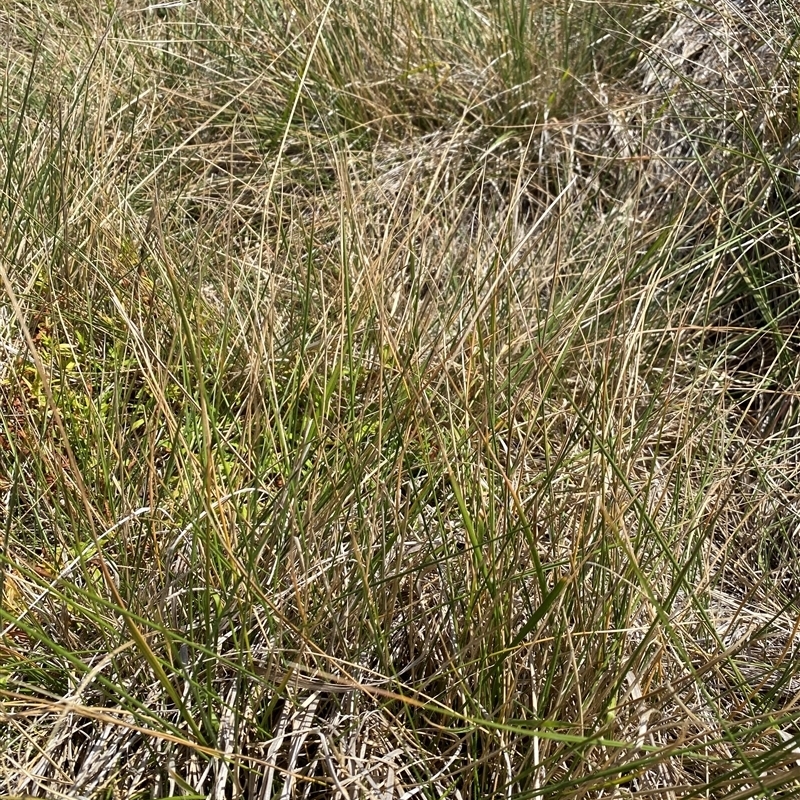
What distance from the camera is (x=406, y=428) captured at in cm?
116

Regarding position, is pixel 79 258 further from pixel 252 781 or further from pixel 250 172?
pixel 252 781

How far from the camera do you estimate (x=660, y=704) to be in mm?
917

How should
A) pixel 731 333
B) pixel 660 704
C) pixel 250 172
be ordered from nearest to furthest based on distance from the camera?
1. pixel 660 704
2. pixel 731 333
3. pixel 250 172

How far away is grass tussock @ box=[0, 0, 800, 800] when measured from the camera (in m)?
0.99

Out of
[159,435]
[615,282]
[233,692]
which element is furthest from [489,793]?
[615,282]

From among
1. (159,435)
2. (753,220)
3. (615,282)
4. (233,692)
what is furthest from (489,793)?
(753,220)

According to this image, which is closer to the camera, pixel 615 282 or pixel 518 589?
pixel 518 589

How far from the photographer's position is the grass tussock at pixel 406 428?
988mm

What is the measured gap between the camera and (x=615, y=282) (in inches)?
62.9

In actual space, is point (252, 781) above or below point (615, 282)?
below

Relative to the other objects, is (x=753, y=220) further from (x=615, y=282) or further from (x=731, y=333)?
(x=615, y=282)

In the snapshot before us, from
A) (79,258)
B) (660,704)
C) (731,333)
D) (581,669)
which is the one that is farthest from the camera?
(731,333)

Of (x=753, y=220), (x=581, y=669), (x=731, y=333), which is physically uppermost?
(x=753, y=220)

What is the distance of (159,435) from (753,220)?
128cm
